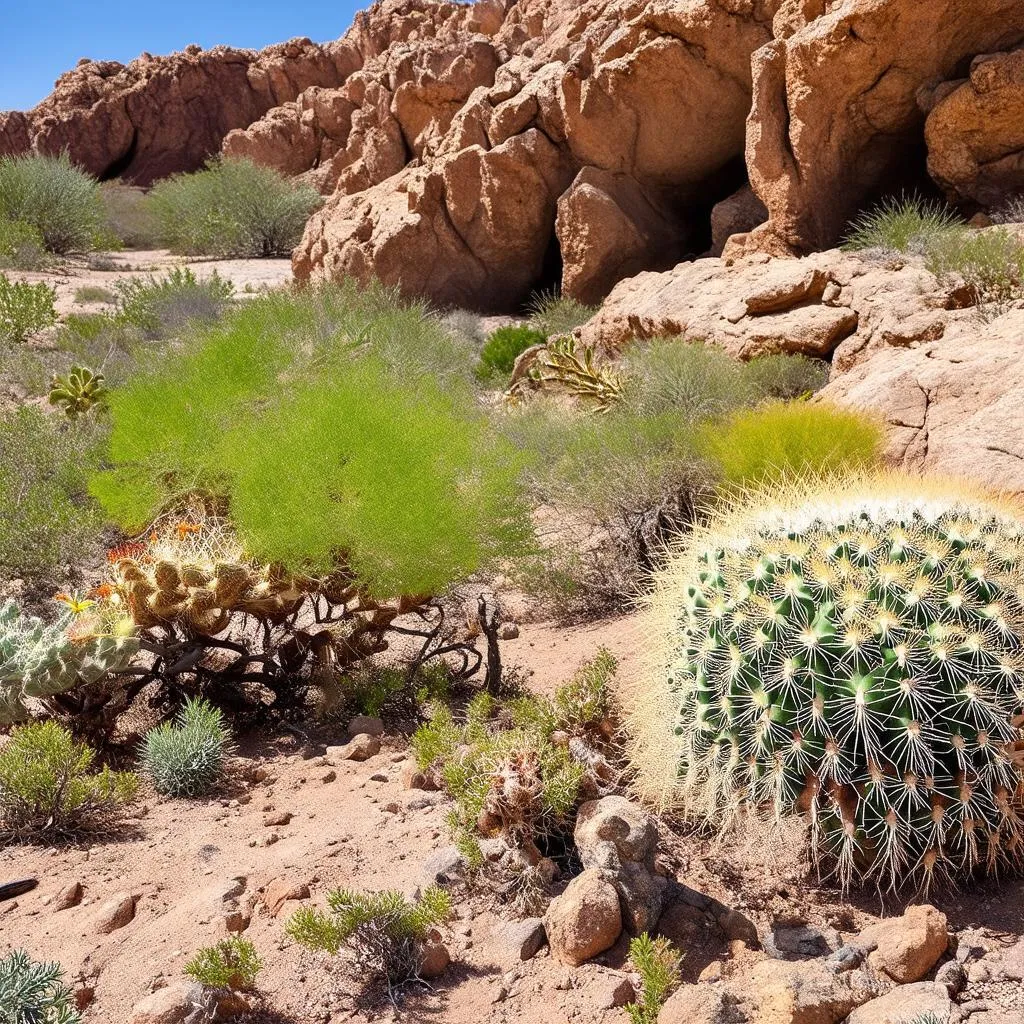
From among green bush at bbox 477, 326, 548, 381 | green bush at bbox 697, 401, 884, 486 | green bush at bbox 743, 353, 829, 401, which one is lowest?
green bush at bbox 697, 401, 884, 486

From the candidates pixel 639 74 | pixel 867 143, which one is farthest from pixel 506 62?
pixel 867 143

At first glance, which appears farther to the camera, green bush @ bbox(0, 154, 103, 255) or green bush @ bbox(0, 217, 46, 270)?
green bush @ bbox(0, 154, 103, 255)

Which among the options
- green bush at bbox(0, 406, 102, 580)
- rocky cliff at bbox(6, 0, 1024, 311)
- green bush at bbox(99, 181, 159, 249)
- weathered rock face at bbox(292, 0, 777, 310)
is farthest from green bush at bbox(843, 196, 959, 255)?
green bush at bbox(99, 181, 159, 249)

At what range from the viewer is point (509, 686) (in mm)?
4879

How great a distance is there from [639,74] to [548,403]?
580 centimetres

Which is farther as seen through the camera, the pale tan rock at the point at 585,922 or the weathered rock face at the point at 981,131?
the weathered rock face at the point at 981,131

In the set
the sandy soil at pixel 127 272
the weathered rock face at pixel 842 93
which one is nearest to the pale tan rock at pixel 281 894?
the weathered rock face at pixel 842 93

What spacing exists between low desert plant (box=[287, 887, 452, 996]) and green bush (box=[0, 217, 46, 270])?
2186 cm

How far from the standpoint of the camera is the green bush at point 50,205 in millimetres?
23578

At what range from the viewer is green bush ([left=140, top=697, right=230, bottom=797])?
12.9 feet

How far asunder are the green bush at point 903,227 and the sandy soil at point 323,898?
Answer: 8.47 metres

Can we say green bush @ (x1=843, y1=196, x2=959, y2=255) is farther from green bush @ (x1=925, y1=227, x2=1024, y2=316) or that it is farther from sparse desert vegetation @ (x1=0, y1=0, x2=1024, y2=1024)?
green bush @ (x1=925, y1=227, x2=1024, y2=316)

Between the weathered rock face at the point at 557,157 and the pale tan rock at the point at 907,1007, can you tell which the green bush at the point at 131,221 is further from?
the pale tan rock at the point at 907,1007

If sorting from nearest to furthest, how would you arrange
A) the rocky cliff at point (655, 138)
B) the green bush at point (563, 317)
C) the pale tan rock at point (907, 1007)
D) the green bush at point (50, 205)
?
1. the pale tan rock at point (907, 1007)
2. the rocky cliff at point (655, 138)
3. the green bush at point (563, 317)
4. the green bush at point (50, 205)
